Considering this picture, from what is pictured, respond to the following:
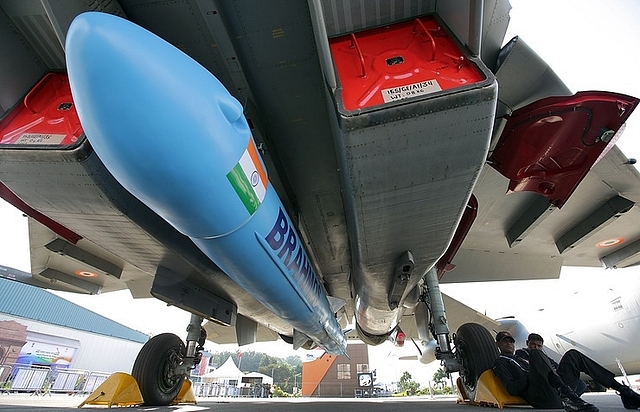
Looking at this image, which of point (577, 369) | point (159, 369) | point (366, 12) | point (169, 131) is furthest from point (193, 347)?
point (366, 12)

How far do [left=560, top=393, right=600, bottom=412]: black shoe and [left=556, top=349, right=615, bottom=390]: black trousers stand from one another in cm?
39

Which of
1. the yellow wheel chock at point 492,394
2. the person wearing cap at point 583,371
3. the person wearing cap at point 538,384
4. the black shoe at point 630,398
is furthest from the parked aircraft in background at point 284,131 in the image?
the black shoe at point 630,398

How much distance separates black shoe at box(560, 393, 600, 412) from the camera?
7.62 feet

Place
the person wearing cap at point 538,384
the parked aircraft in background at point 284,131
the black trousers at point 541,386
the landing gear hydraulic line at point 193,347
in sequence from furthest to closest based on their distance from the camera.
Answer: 1. the landing gear hydraulic line at point 193,347
2. the black trousers at point 541,386
3. the person wearing cap at point 538,384
4. the parked aircraft in background at point 284,131

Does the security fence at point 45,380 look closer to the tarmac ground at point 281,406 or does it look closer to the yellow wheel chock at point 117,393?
the tarmac ground at point 281,406

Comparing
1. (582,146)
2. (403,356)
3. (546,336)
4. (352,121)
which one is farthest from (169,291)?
(403,356)

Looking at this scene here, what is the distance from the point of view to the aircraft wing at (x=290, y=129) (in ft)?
4.83

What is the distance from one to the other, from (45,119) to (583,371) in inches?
197

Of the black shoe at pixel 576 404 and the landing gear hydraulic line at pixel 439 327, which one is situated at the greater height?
the landing gear hydraulic line at pixel 439 327

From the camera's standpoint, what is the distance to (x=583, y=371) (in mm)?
2801

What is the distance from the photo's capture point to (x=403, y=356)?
1695cm

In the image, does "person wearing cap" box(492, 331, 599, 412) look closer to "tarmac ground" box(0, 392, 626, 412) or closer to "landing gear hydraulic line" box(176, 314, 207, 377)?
"tarmac ground" box(0, 392, 626, 412)

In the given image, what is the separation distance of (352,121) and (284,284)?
1.56m

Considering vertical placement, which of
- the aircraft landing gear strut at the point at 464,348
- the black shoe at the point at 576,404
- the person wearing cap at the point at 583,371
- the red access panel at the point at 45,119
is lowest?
the black shoe at the point at 576,404
